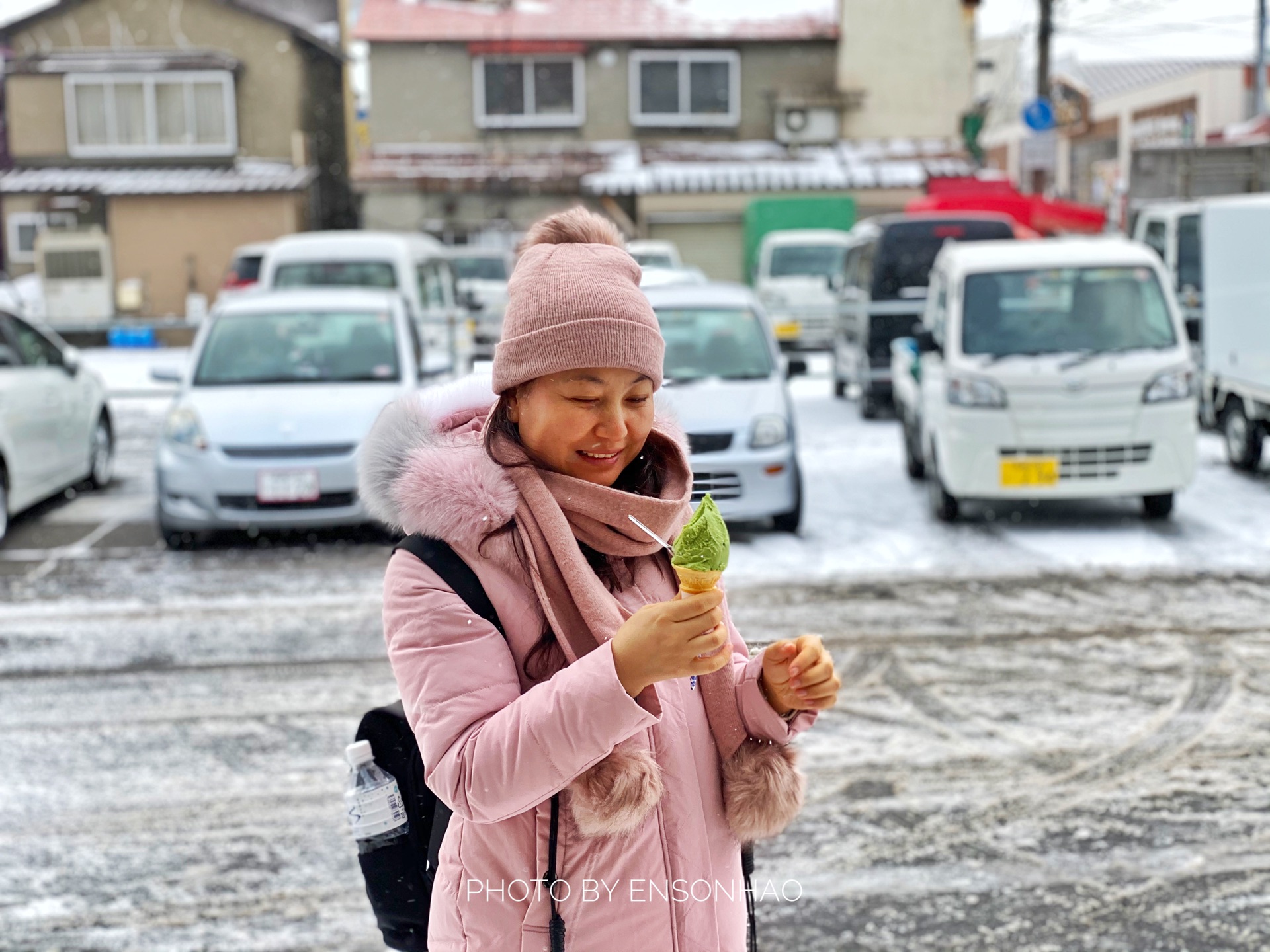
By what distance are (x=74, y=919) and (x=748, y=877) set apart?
252 cm

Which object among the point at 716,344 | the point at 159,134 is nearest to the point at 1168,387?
the point at 716,344

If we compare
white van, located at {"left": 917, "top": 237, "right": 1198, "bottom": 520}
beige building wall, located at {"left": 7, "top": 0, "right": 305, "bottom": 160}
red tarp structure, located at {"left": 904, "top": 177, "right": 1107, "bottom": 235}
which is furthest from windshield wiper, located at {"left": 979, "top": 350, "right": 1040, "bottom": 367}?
beige building wall, located at {"left": 7, "top": 0, "right": 305, "bottom": 160}

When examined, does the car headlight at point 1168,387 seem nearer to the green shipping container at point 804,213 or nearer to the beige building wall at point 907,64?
the green shipping container at point 804,213

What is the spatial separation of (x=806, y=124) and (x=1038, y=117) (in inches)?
315

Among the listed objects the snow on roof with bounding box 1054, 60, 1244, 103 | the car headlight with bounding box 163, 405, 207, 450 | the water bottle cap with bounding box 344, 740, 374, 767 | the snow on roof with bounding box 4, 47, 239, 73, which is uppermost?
the snow on roof with bounding box 1054, 60, 1244, 103

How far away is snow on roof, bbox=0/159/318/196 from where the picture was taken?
97.6 ft

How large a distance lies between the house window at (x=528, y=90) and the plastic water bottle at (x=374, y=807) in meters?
29.6

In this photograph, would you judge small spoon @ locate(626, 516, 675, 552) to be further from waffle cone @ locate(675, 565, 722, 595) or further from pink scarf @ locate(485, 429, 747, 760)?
waffle cone @ locate(675, 565, 722, 595)

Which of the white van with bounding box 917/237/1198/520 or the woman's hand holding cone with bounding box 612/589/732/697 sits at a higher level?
the woman's hand holding cone with bounding box 612/589/732/697

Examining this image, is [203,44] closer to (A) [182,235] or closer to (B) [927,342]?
(A) [182,235]

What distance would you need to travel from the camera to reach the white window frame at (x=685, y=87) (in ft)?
100

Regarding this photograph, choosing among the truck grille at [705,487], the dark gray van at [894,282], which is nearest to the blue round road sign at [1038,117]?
the dark gray van at [894,282]

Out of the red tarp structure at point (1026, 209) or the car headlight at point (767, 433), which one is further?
the red tarp structure at point (1026, 209)

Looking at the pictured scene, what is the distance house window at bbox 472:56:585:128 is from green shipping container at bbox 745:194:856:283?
4993 mm
